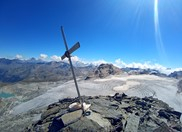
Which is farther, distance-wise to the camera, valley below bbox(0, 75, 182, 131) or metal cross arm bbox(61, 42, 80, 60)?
valley below bbox(0, 75, 182, 131)

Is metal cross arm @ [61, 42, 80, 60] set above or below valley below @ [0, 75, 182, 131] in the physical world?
above

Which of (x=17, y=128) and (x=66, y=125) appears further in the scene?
(x=17, y=128)

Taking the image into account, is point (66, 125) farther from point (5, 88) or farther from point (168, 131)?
point (5, 88)

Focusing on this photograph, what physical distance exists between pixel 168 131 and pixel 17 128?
821 inches

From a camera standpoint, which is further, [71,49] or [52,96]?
[52,96]

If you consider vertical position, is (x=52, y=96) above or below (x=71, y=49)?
below

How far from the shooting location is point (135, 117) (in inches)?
669

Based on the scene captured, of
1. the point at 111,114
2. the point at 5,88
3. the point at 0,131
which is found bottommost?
the point at 0,131

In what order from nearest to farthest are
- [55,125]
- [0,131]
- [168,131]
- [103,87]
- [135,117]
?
[168,131] → [55,125] → [135,117] → [0,131] → [103,87]

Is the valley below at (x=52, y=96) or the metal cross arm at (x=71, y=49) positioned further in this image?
the valley below at (x=52, y=96)

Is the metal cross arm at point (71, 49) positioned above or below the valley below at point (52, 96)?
above

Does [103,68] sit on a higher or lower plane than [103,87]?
higher

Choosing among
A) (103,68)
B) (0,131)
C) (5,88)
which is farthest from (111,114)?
(103,68)

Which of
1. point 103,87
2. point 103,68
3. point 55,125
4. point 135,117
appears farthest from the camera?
point 103,68
